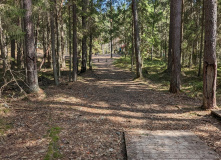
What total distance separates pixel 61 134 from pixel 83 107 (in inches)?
127

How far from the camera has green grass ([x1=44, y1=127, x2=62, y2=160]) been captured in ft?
14.8

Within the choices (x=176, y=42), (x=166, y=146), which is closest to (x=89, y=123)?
(x=166, y=146)

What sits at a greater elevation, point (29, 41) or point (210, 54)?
point (29, 41)

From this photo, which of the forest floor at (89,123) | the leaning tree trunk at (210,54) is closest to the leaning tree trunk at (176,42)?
the forest floor at (89,123)

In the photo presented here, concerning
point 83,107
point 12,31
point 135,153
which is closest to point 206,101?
point 135,153

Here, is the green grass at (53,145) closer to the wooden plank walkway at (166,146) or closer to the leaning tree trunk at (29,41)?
the wooden plank walkway at (166,146)

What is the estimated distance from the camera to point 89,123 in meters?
6.93

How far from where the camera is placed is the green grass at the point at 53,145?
4.51m

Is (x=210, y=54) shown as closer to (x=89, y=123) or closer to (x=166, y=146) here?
(x=166, y=146)

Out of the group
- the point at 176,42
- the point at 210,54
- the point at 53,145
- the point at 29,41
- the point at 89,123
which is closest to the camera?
the point at 53,145

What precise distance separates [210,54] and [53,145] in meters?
7.04

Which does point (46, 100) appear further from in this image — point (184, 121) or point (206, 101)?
point (206, 101)

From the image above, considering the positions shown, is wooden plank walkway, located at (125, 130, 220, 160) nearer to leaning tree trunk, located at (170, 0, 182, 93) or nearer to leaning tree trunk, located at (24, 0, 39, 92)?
leaning tree trunk, located at (170, 0, 182, 93)

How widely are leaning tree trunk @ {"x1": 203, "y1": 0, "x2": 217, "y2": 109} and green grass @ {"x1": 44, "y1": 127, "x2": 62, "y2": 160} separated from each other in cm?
645
